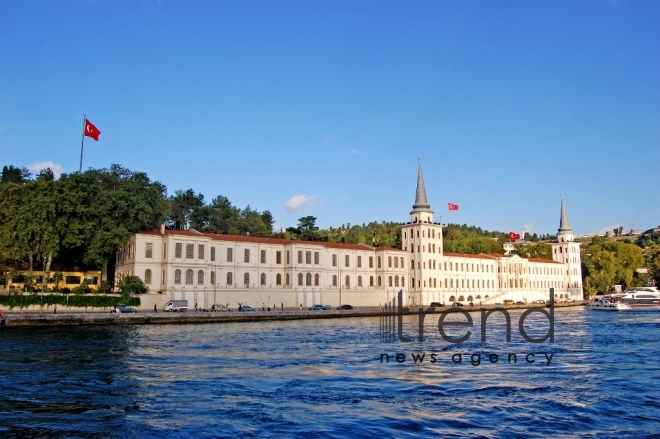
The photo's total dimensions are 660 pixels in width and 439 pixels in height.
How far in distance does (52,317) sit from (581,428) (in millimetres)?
44324

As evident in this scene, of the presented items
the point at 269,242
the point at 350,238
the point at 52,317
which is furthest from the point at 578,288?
the point at 52,317

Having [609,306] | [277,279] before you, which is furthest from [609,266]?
[277,279]

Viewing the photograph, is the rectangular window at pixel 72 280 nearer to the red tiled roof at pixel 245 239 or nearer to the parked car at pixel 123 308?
the red tiled roof at pixel 245 239

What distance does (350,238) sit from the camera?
474 feet

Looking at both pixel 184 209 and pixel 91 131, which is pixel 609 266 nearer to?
pixel 184 209

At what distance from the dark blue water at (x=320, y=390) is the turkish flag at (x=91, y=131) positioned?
31224 millimetres

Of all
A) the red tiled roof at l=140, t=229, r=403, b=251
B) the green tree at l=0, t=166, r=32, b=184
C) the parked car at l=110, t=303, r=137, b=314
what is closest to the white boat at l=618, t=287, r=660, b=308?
the red tiled roof at l=140, t=229, r=403, b=251

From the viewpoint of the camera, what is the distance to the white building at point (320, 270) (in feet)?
214

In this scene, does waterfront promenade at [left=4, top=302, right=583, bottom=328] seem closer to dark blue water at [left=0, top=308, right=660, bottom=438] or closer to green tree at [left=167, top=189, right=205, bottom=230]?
dark blue water at [left=0, top=308, right=660, bottom=438]

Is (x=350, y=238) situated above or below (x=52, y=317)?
above

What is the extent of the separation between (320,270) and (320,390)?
189ft

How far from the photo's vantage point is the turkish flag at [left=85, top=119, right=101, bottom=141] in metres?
61.6

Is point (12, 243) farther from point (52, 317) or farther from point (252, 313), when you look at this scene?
point (252, 313)

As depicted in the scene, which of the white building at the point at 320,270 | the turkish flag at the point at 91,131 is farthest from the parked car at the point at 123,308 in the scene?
the turkish flag at the point at 91,131
